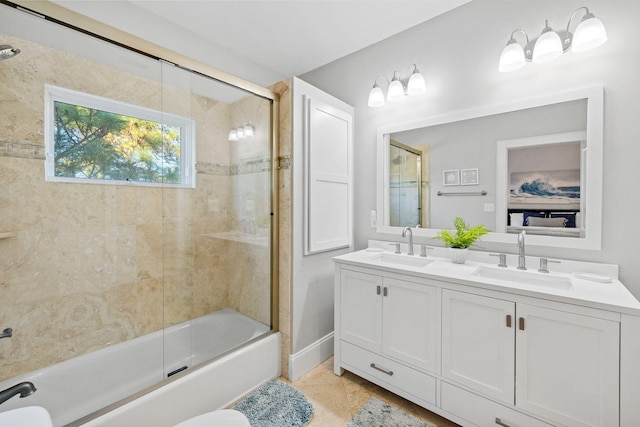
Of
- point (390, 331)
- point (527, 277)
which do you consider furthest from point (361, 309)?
point (527, 277)

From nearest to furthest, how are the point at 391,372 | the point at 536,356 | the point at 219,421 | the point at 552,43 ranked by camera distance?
the point at 219,421 → the point at 536,356 → the point at 552,43 → the point at 391,372

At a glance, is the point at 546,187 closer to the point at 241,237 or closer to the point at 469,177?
the point at 469,177

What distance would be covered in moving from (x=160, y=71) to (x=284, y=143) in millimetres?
867

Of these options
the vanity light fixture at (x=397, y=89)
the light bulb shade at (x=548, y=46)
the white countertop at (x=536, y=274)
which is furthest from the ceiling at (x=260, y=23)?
the white countertop at (x=536, y=274)

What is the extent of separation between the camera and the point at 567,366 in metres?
1.24

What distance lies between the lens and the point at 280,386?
1.97 meters

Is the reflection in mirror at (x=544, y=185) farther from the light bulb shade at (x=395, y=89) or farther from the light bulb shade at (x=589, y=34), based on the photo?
the light bulb shade at (x=395, y=89)

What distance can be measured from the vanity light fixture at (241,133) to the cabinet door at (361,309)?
1.26 m

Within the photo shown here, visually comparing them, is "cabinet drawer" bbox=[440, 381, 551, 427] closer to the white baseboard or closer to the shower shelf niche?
the white baseboard

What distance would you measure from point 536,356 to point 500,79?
1.67 m

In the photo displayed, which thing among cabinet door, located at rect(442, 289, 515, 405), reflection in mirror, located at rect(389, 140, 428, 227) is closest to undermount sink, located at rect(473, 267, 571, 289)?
cabinet door, located at rect(442, 289, 515, 405)

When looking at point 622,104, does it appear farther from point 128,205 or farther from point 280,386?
point 128,205

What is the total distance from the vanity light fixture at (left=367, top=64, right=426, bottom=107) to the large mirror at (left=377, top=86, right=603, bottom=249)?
224mm

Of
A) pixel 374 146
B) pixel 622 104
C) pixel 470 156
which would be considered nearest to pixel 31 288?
pixel 374 146
